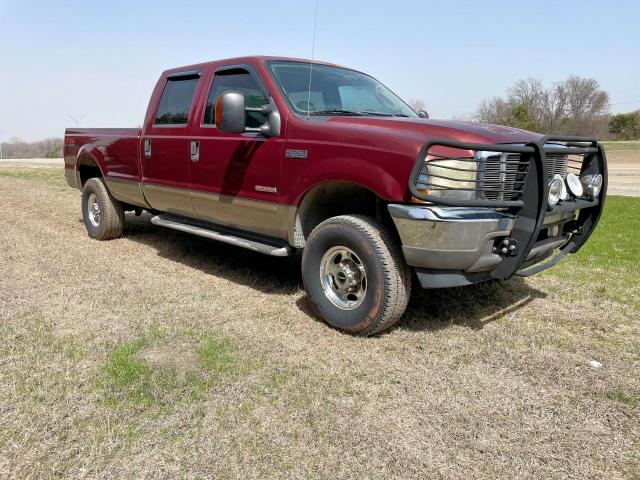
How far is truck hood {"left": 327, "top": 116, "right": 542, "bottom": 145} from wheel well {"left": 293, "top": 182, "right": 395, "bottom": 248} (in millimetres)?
463

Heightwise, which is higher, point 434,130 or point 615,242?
point 434,130

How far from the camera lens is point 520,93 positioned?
56031mm

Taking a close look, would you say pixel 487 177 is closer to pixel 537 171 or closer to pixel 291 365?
pixel 537 171

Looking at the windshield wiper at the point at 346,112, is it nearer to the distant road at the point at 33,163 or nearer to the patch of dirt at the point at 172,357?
the patch of dirt at the point at 172,357

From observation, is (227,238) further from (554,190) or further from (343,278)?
(554,190)

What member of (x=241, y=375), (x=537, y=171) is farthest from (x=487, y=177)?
(x=241, y=375)

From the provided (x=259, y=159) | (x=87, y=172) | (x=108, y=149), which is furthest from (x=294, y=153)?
(x=87, y=172)

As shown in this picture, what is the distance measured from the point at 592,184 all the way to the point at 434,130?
1464 mm

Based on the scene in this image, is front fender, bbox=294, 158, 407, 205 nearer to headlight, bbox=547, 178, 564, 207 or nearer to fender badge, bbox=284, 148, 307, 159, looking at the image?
fender badge, bbox=284, 148, 307, 159

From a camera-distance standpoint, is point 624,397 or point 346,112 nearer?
point 624,397

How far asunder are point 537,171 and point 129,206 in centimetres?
517

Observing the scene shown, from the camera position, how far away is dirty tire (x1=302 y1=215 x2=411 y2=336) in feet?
11.4

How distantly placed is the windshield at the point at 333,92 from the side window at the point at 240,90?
0.72ft

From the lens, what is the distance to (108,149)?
6273 millimetres
